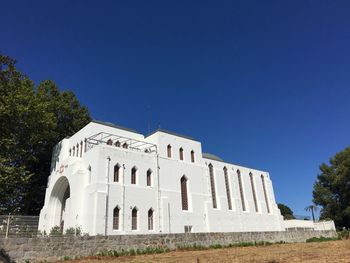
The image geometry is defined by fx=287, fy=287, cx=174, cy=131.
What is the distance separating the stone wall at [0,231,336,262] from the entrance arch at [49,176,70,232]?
12.7m

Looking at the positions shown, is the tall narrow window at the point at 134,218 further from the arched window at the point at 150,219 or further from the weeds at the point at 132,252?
the weeds at the point at 132,252

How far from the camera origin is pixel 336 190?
46.8m

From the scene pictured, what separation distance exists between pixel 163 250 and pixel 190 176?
13526 mm

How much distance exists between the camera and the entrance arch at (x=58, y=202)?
90.3 feet

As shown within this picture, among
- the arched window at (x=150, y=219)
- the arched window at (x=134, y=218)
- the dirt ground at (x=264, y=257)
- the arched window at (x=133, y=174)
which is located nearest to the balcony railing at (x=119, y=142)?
the arched window at (x=133, y=174)

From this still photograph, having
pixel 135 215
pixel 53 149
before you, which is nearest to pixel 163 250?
pixel 135 215

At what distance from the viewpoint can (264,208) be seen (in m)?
38.7

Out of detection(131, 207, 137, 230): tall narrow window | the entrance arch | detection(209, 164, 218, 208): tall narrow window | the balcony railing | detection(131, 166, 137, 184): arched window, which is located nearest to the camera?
detection(131, 207, 137, 230): tall narrow window

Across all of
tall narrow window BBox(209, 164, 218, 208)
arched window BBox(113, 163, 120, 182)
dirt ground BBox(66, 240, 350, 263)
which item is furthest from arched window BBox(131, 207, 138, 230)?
tall narrow window BBox(209, 164, 218, 208)

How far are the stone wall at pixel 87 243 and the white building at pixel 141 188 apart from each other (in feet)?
17.3

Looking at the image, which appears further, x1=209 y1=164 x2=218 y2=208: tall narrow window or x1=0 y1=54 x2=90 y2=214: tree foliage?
x1=209 y1=164 x2=218 y2=208: tall narrow window

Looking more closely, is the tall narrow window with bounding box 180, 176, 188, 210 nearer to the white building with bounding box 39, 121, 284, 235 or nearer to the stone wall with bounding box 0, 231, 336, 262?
the white building with bounding box 39, 121, 284, 235

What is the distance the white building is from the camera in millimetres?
23219

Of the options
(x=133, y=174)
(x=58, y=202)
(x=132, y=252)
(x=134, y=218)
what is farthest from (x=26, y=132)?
(x=132, y=252)
